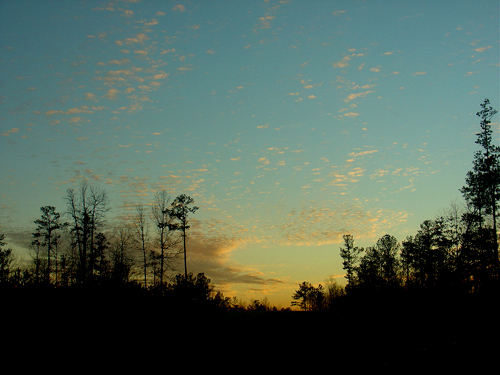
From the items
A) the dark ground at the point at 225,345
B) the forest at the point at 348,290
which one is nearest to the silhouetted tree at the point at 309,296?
the forest at the point at 348,290

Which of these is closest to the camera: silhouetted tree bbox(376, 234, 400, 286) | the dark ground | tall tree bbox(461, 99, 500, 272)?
the dark ground

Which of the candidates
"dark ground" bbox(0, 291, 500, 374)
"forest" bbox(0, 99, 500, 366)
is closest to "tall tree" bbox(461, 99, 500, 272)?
"forest" bbox(0, 99, 500, 366)

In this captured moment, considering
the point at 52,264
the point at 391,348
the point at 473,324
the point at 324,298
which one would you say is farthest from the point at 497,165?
the point at 324,298

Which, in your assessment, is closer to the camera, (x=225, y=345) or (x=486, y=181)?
(x=225, y=345)

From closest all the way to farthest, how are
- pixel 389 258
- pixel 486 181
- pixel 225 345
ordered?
pixel 225 345 → pixel 486 181 → pixel 389 258

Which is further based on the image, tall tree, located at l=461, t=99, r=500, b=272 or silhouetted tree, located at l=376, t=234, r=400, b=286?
silhouetted tree, located at l=376, t=234, r=400, b=286

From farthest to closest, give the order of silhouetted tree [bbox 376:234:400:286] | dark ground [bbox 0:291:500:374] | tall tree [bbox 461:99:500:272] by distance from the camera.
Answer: silhouetted tree [bbox 376:234:400:286], tall tree [bbox 461:99:500:272], dark ground [bbox 0:291:500:374]

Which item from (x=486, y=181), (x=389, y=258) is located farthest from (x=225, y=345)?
(x=389, y=258)

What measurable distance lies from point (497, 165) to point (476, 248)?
9547mm

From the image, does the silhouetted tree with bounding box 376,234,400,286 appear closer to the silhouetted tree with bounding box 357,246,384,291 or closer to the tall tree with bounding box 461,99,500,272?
the silhouetted tree with bounding box 357,246,384,291

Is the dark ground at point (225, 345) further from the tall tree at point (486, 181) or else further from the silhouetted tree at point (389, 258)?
the silhouetted tree at point (389, 258)

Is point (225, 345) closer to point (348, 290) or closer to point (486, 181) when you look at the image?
point (486, 181)

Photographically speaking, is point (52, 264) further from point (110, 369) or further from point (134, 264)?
point (110, 369)

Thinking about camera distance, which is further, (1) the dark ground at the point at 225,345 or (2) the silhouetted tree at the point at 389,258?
(2) the silhouetted tree at the point at 389,258
